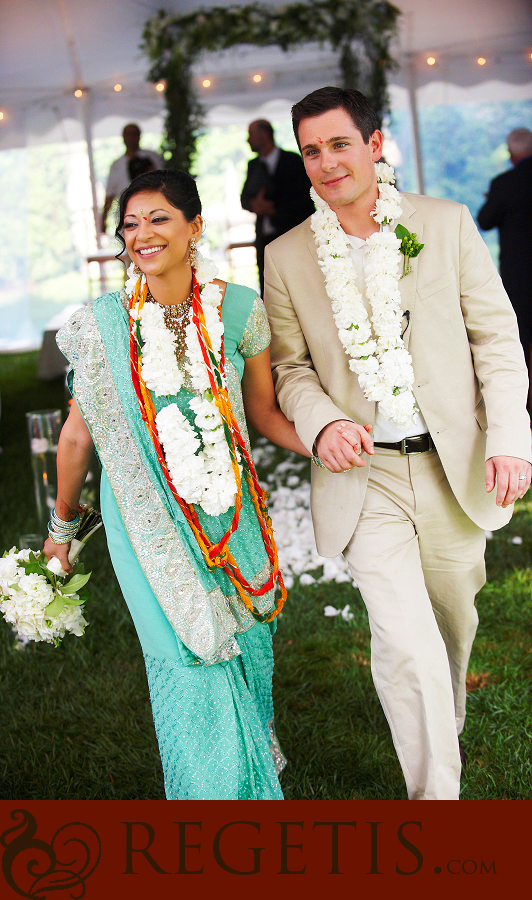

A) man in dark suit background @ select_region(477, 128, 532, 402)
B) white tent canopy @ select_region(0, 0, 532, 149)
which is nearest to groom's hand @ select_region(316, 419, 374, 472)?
man in dark suit background @ select_region(477, 128, 532, 402)

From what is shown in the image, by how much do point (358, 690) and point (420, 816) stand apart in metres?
1.70

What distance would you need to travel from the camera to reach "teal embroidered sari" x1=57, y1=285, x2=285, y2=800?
248 centimetres

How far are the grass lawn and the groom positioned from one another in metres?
0.58

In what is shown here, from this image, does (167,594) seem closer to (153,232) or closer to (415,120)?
(153,232)

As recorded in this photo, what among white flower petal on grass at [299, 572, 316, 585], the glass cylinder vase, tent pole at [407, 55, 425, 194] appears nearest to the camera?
the glass cylinder vase

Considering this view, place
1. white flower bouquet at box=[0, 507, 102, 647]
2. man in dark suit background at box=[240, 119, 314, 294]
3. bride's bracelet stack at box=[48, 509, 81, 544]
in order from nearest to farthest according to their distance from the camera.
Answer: white flower bouquet at box=[0, 507, 102, 647] → bride's bracelet stack at box=[48, 509, 81, 544] → man in dark suit background at box=[240, 119, 314, 294]

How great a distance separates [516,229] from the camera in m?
8.40

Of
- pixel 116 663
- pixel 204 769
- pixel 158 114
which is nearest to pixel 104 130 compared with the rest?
pixel 158 114

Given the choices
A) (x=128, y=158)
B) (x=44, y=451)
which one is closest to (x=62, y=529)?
(x=44, y=451)

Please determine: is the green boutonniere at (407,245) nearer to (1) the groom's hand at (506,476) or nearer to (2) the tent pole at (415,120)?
(1) the groom's hand at (506,476)

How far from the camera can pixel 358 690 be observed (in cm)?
378

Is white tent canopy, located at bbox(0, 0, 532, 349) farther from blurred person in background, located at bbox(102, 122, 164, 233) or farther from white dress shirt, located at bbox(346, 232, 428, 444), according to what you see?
white dress shirt, located at bbox(346, 232, 428, 444)

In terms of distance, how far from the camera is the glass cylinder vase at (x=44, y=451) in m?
4.91

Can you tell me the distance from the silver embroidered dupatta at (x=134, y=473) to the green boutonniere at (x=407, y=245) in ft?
3.01
